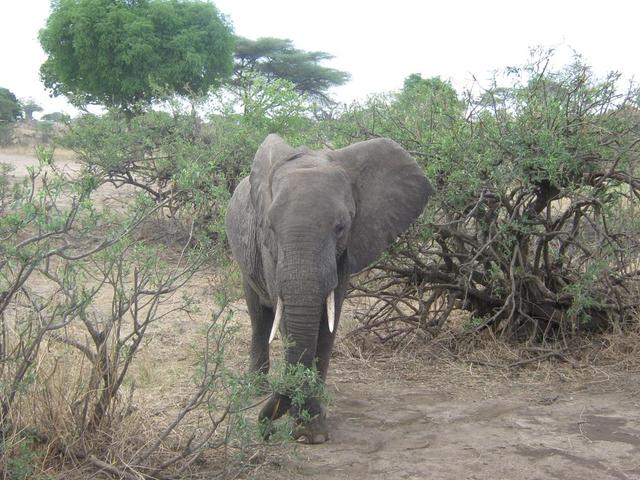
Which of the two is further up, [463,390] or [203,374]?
[203,374]

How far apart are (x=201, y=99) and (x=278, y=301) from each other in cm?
690

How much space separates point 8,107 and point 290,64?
14104 millimetres

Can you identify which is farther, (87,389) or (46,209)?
(87,389)

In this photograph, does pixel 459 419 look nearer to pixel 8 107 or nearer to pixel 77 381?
pixel 77 381

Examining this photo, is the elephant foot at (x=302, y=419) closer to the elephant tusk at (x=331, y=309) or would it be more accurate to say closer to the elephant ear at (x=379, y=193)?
the elephant tusk at (x=331, y=309)

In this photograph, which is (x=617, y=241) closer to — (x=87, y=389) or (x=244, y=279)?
(x=244, y=279)

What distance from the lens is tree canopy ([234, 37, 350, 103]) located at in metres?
30.8

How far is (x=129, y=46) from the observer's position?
66.7 feet

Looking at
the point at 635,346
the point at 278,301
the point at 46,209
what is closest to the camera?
Answer: the point at 46,209

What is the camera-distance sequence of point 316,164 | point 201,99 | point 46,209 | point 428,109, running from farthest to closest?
point 201,99, point 428,109, point 316,164, point 46,209

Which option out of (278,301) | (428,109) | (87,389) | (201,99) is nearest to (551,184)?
(428,109)

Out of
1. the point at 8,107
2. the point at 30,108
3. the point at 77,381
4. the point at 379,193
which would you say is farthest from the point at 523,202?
the point at 30,108

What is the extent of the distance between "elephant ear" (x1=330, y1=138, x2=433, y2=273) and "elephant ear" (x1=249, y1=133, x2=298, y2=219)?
0.32 meters

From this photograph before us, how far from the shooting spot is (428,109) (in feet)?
21.1
